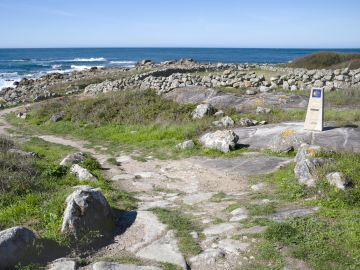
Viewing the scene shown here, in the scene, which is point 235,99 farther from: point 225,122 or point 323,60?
point 323,60

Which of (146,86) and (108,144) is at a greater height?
(146,86)

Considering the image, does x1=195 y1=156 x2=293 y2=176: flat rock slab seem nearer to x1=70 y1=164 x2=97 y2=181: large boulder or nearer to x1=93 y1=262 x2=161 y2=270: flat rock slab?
x1=70 y1=164 x2=97 y2=181: large boulder

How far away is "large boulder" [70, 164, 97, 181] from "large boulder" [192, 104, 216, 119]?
7247 millimetres

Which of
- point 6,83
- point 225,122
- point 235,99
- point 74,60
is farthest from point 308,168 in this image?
point 74,60

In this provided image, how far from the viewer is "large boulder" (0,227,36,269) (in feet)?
17.5

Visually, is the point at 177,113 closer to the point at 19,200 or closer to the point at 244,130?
the point at 244,130

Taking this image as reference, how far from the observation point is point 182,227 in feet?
21.8

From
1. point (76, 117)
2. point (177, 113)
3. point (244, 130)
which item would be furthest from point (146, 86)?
point (244, 130)

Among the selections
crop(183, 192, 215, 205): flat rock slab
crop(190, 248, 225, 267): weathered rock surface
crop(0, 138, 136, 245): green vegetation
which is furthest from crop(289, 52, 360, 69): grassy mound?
Answer: crop(190, 248, 225, 267): weathered rock surface

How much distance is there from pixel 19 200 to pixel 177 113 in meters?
10.4

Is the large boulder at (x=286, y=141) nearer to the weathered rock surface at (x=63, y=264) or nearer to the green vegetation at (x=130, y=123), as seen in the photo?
the green vegetation at (x=130, y=123)

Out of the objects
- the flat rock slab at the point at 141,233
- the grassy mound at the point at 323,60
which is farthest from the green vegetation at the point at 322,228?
the grassy mound at the point at 323,60

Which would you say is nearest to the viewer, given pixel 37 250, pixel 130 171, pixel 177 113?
pixel 37 250

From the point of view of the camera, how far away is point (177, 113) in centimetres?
1723
